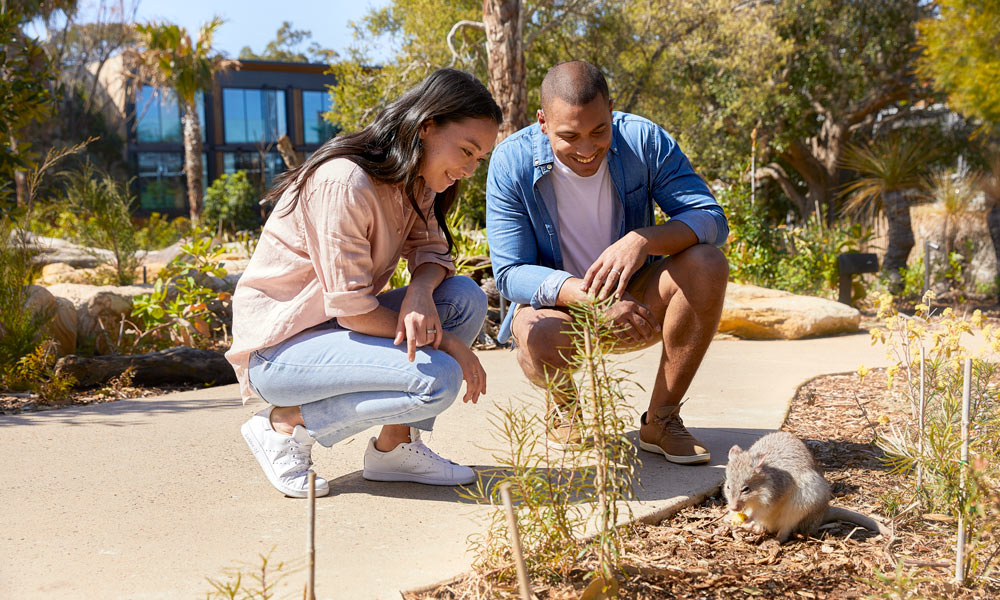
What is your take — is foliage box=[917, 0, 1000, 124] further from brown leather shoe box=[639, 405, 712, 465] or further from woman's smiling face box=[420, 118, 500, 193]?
woman's smiling face box=[420, 118, 500, 193]

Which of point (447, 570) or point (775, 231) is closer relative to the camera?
point (447, 570)

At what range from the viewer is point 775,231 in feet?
28.6

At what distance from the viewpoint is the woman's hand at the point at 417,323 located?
238 cm

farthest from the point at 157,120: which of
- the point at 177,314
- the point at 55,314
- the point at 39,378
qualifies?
the point at 39,378

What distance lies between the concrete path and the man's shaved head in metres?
1.20

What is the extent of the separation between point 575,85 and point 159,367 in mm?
3245

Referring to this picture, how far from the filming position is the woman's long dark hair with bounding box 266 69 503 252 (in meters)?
2.45

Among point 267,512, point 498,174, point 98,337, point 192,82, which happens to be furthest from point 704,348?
point 192,82

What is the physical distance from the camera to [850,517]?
229 cm

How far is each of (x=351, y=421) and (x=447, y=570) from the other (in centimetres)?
67

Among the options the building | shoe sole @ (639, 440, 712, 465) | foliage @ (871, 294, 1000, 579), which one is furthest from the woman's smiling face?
the building

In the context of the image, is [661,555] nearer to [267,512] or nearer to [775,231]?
[267,512]

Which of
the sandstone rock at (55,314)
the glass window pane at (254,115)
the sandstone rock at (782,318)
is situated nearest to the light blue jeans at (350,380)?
the sandstone rock at (55,314)

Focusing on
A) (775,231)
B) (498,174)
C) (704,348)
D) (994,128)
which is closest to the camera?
(704,348)
